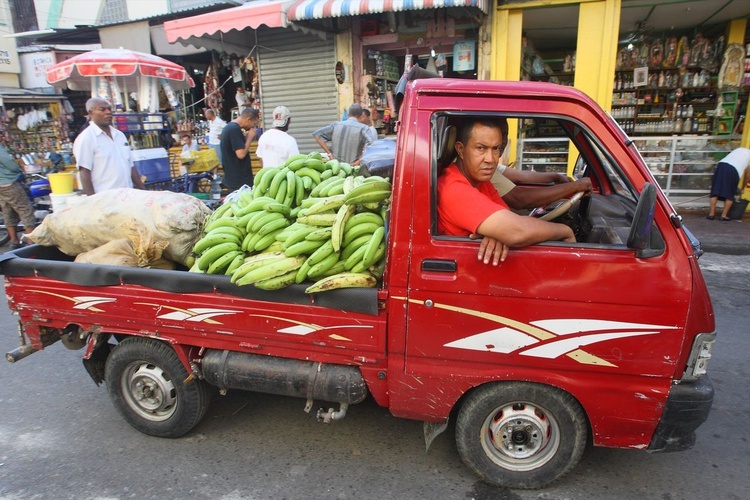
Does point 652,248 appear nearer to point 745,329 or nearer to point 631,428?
point 631,428

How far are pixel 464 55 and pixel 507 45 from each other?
2.61ft

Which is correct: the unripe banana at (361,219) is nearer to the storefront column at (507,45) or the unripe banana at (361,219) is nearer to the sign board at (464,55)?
the storefront column at (507,45)

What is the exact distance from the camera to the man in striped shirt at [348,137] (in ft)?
23.4

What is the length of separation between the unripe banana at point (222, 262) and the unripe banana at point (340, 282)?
1.93 ft

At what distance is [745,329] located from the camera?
15.0ft

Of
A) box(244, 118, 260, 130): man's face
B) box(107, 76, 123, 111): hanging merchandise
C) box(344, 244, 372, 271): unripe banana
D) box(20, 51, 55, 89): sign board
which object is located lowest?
box(344, 244, 372, 271): unripe banana

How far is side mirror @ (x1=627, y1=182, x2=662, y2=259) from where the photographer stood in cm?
201

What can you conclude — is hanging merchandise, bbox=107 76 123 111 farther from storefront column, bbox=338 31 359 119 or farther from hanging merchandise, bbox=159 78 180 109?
storefront column, bbox=338 31 359 119

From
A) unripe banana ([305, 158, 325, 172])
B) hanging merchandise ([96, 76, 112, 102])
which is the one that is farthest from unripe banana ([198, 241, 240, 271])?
hanging merchandise ([96, 76, 112, 102])

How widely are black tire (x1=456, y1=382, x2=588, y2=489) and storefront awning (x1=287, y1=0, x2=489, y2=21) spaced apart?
269 inches

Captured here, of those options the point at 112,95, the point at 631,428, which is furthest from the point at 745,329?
the point at 112,95

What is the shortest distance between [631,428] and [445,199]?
1.50m

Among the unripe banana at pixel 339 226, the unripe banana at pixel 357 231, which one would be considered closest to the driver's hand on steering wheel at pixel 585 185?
the unripe banana at pixel 357 231

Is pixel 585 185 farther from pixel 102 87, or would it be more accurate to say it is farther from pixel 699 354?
pixel 102 87
